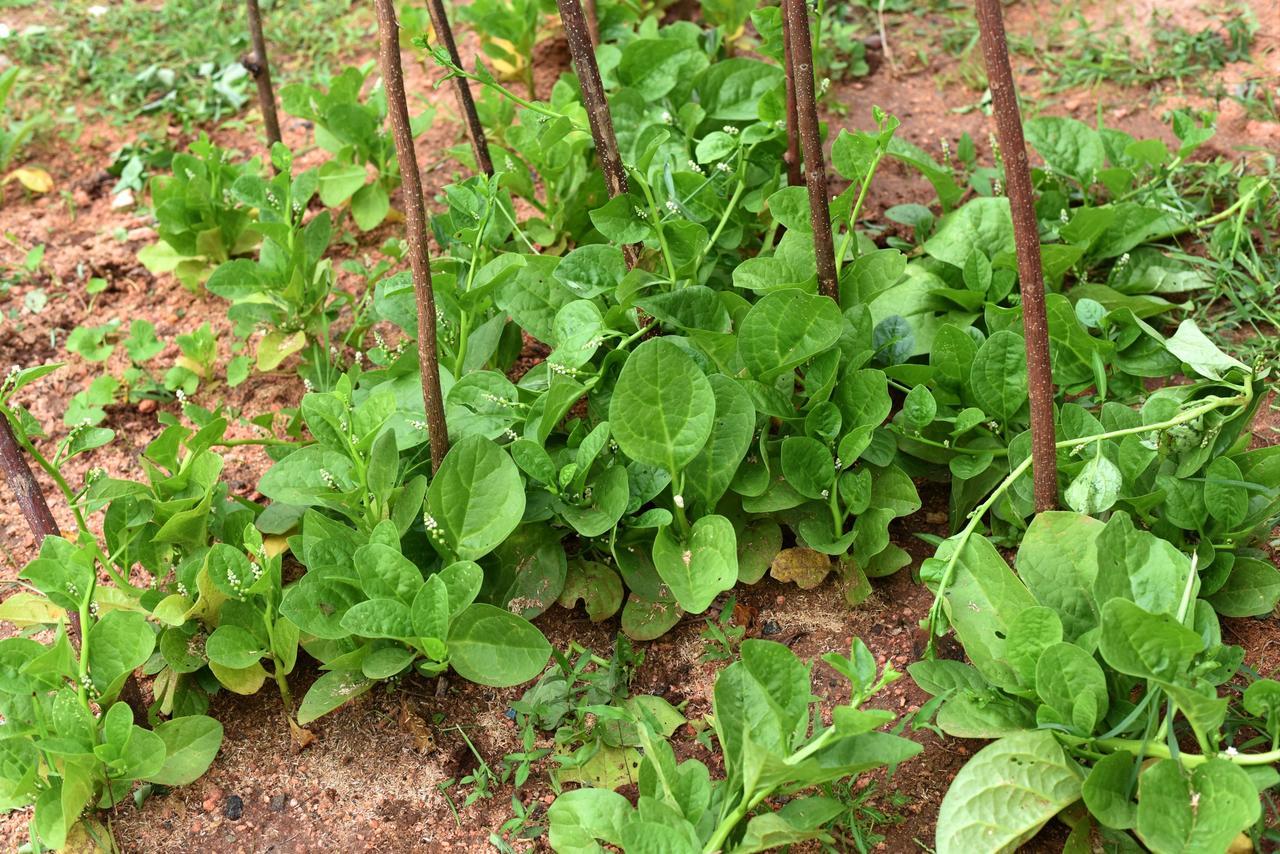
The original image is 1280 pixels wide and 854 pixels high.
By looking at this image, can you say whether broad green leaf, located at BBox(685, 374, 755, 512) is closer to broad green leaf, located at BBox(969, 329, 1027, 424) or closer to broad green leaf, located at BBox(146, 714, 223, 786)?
broad green leaf, located at BBox(969, 329, 1027, 424)

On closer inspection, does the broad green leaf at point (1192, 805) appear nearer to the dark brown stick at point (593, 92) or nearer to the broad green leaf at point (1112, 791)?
the broad green leaf at point (1112, 791)

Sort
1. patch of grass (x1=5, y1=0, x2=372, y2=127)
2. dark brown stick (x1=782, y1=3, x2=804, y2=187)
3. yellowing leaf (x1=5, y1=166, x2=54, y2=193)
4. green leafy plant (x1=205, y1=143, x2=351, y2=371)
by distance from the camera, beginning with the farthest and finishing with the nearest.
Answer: patch of grass (x1=5, y1=0, x2=372, y2=127) → yellowing leaf (x1=5, y1=166, x2=54, y2=193) → green leafy plant (x1=205, y1=143, x2=351, y2=371) → dark brown stick (x1=782, y1=3, x2=804, y2=187)

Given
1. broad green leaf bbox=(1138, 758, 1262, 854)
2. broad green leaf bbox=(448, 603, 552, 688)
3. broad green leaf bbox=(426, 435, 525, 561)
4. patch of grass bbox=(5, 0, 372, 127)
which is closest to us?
broad green leaf bbox=(1138, 758, 1262, 854)

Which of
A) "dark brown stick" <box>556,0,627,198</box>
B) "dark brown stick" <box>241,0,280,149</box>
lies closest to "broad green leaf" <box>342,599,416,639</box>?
"dark brown stick" <box>556,0,627,198</box>

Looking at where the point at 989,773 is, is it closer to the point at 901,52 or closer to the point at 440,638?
the point at 440,638

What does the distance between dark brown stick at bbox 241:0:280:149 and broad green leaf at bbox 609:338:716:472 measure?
61.7 inches

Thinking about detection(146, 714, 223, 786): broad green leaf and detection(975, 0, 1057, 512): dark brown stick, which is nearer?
detection(975, 0, 1057, 512): dark brown stick

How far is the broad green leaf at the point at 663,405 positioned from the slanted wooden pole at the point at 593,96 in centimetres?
49

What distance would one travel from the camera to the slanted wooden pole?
228cm

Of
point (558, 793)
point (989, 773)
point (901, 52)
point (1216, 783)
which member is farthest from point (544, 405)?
point (901, 52)

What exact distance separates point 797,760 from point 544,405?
33.2 inches

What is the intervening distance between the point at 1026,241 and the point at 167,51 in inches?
132

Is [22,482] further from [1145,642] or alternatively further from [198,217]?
[1145,642]

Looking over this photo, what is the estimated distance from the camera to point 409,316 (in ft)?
8.38
